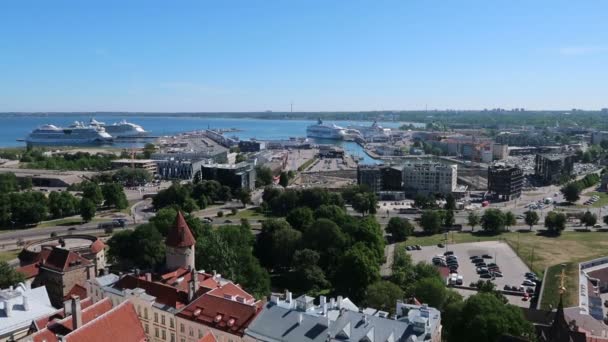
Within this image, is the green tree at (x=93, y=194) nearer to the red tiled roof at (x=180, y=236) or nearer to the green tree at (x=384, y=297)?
the red tiled roof at (x=180, y=236)

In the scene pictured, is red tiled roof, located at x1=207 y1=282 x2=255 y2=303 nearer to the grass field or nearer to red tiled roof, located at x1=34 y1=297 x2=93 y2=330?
red tiled roof, located at x1=34 y1=297 x2=93 y2=330

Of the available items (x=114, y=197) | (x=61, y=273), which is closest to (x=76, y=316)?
(x=61, y=273)

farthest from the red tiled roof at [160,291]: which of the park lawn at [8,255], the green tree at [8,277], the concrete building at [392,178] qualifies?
the concrete building at [392,178]

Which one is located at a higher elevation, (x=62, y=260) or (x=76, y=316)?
(x=76, y=316)

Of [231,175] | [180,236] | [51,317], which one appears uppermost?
[180,236]

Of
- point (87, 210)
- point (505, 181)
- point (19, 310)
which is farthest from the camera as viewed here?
point (505, 181)

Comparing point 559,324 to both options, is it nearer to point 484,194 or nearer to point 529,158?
point 484,194

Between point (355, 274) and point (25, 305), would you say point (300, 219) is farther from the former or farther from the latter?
point (25, 305)
